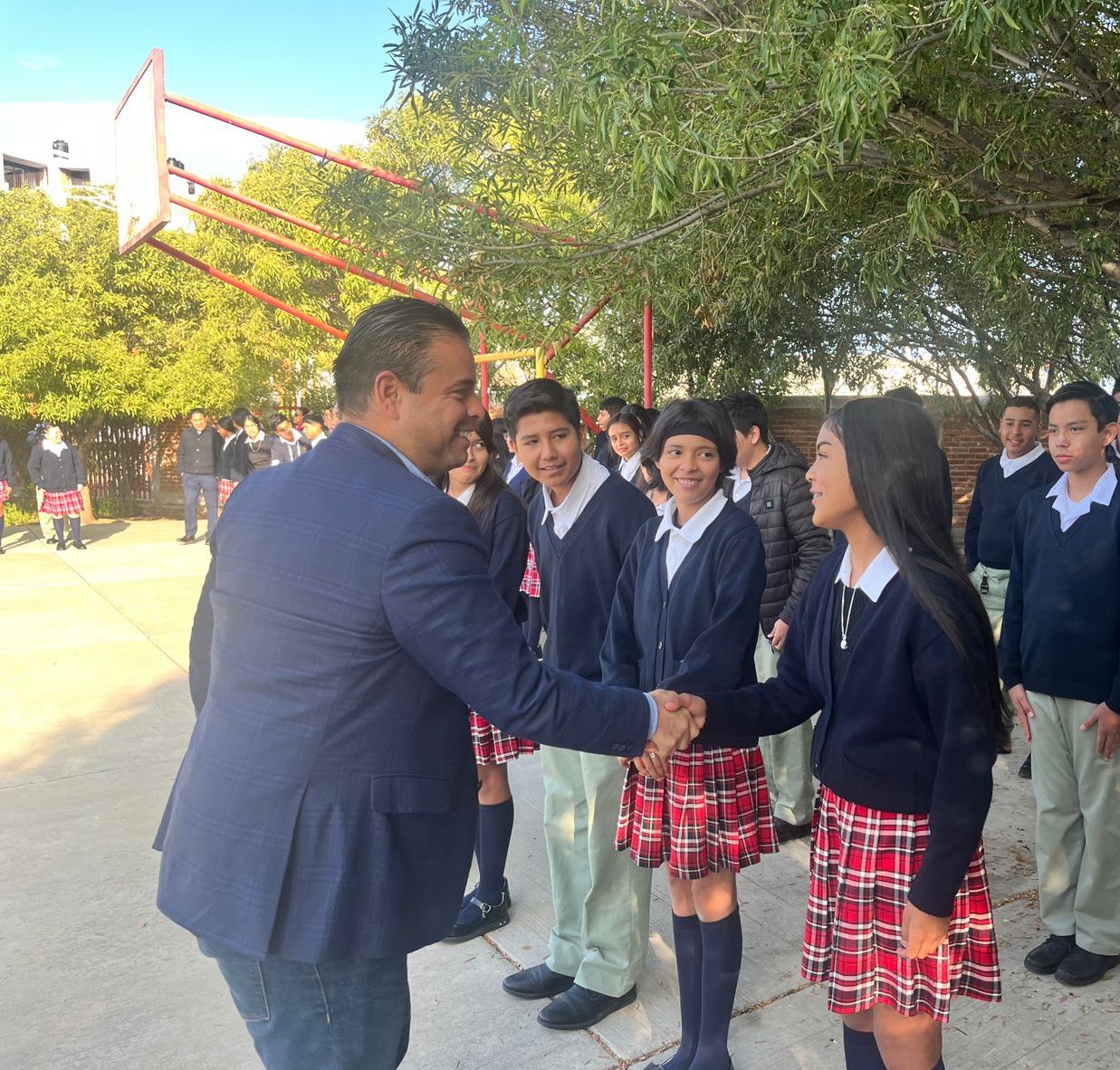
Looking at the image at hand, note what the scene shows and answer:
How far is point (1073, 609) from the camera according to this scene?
3139 millimetres

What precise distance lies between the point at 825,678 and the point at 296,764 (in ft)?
3.53

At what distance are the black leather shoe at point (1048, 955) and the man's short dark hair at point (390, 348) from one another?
265cm

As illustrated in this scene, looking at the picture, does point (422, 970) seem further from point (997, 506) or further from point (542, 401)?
point (997, 506)

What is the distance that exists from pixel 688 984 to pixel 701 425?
1466mm

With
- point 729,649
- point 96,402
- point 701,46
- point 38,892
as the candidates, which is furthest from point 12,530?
point 729,649

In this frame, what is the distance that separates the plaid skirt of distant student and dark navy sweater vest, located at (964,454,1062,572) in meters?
3.46

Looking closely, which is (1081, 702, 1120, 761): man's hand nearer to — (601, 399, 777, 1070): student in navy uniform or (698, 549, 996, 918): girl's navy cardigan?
(601, 399, 777, 1070): student in navy uniform

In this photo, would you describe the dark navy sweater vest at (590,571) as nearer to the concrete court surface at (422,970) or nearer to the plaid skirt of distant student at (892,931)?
the concrete court surface at (422,970)

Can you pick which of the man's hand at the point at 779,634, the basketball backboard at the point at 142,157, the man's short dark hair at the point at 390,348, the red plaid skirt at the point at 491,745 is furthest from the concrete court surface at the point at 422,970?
the basketball backboard at the point at 142,157

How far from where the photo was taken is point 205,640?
214cm

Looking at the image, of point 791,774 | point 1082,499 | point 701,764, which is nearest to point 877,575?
point 701,764

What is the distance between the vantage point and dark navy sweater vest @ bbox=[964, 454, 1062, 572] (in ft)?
16.7

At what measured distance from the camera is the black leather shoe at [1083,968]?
3043 millimetres

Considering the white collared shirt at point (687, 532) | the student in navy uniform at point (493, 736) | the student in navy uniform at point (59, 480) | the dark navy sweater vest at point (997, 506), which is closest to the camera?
the white collared shirt at point (687, 532)
